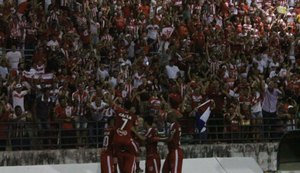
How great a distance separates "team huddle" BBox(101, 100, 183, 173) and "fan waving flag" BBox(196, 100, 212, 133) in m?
3.58

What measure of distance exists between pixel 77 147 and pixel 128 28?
206 inches

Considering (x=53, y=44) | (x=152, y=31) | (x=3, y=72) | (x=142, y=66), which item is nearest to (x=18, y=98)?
(x=3, y=72)

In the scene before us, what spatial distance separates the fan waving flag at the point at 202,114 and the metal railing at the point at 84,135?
0.18m

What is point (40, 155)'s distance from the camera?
1928 centimetres

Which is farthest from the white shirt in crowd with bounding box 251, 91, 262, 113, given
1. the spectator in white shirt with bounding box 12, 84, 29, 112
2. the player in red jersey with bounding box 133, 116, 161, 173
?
the spectator in white shirt with bounding box 12, 84, 29, 112

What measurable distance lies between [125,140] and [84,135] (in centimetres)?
402

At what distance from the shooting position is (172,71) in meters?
22.2

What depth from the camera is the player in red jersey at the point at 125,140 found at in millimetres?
15734

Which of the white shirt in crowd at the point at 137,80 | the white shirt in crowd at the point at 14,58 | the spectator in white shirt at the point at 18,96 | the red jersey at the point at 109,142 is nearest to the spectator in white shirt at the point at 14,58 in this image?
the white shirt in crowd at the point at 14,58

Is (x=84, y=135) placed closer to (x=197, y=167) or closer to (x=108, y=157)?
(x=197, y=167)

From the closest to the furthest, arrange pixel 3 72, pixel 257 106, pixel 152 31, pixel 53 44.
A: pixel 3 72, pixel 257 106, pixel 53 44, pixel 152 31

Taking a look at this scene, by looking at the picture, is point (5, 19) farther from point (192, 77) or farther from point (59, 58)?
point (192, 77)

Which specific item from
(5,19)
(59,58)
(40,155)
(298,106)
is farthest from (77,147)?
(298,106)

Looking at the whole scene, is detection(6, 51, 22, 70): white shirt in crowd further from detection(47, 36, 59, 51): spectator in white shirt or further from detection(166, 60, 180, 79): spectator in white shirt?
detection(166, 60, 180, 79): spectator in white shirt
